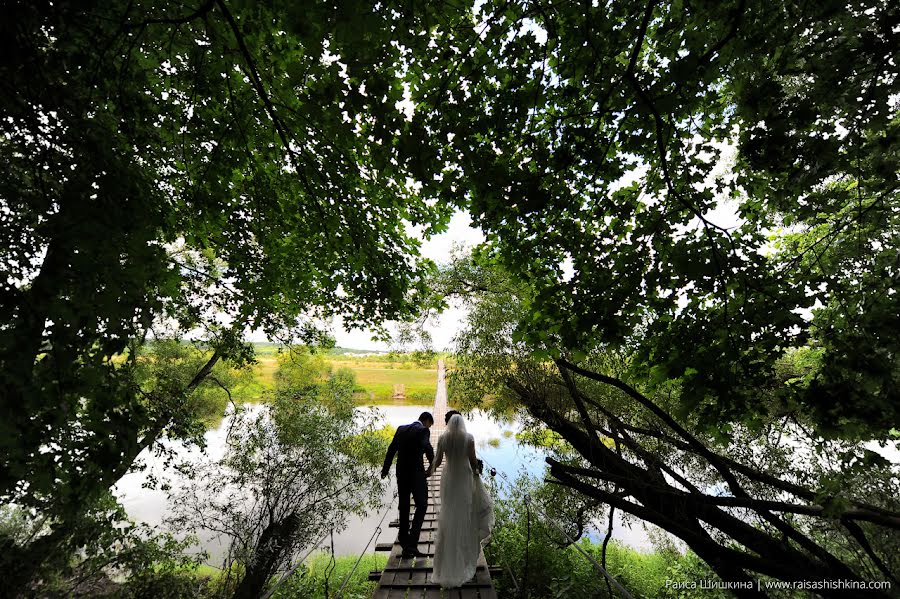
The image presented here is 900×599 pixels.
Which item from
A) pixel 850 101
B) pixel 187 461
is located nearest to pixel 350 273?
pixel 850 101

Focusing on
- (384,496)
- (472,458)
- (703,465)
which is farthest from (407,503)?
(384,496)

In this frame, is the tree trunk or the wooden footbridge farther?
the tree trunk

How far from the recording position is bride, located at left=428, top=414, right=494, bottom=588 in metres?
3.40

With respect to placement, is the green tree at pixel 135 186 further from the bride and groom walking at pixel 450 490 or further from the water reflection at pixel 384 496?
the water reflection at pixel 384 496

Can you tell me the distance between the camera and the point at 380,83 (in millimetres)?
2020

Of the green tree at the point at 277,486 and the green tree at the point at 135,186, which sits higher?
the green tree at the point at 135,186

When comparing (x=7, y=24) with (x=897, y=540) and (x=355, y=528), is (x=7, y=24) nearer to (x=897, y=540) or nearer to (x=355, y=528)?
(x=897, y=540)

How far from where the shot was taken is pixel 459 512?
144 inches

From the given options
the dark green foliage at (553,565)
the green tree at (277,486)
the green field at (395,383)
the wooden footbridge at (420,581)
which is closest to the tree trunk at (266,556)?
the green tree at (277,486)

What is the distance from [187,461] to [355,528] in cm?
1084

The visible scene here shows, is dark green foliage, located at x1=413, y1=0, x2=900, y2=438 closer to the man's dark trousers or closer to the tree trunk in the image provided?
the man's dark trousers

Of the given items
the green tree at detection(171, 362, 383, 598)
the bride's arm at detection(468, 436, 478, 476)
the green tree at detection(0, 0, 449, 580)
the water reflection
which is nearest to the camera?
the green tree at detection(0, 0, 449, 580)

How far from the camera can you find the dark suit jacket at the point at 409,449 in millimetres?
3912

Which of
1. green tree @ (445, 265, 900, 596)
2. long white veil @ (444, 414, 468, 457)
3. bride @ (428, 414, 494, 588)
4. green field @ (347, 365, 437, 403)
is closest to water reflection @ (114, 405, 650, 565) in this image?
green tree @ (445, 265, 900, 596)
